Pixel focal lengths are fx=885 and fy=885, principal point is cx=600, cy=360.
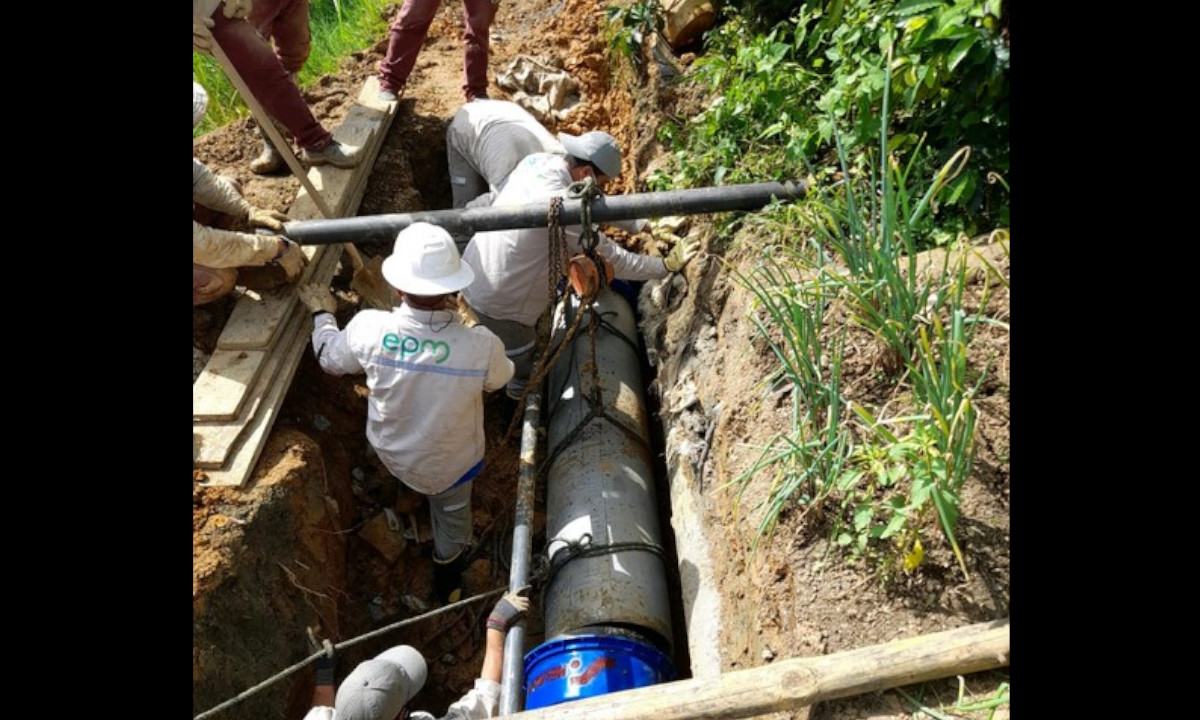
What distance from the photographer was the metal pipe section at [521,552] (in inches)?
124

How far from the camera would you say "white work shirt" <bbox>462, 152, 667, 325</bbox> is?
450 cm

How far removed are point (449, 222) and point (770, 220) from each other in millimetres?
1517

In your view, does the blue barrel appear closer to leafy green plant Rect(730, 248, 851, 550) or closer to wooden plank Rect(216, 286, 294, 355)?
leafy green plant Rect(730, 248, 851, 550)

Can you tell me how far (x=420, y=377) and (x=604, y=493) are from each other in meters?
0.97

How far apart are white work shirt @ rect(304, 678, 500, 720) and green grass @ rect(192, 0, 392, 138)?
4.37 m

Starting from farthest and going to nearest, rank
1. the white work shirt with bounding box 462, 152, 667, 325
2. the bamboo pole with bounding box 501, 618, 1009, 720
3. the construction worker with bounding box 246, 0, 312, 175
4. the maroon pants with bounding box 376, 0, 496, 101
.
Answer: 1. the maroon pants with bounding box 376, 0, 496, 101
2. the construction worker with bounding box 246, 0, 312, 175
3. the white work shirt with bounding box 462, 152, 667, 325
4. the bamboo pole with bounding box 501, 618, 1009, 720

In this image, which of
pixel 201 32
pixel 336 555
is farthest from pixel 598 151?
pixel 336 555

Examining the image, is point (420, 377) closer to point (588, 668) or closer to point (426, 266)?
point (426, 266)

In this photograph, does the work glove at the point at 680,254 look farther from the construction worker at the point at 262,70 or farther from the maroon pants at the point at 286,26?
the maroon pants at the point at 286,26

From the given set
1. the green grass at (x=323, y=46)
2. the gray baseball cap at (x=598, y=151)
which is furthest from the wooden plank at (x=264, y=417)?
the green grass at (x=323, y=46)

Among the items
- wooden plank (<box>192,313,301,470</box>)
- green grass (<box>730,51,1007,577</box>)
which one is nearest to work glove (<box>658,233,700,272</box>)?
green grass (<box>730,51,1007,577</box>)

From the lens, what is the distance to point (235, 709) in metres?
3.42

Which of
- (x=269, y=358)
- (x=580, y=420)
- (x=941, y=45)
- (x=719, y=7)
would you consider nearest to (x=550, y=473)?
(x=580, y=420)

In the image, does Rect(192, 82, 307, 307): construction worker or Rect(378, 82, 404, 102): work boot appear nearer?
Rect(192, 82, 307, 307): construction worker
